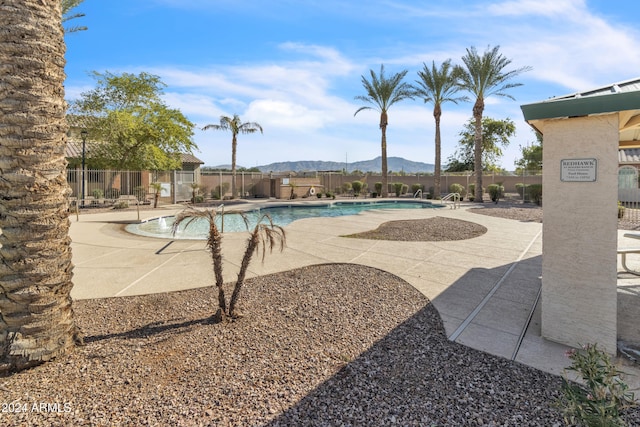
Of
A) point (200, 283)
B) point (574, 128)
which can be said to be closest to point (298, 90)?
point (200, 283)

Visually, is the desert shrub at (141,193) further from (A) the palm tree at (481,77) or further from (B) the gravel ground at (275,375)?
(A) the palm tree at (481,77)

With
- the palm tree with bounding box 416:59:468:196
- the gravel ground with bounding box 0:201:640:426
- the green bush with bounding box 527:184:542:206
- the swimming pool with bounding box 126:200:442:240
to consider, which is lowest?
the gravel ground with bounding box 0:201:640:426

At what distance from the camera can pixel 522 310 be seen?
13.1 feet

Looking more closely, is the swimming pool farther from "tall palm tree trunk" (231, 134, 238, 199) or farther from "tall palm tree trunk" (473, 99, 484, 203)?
"tall palm tree trunk" (231, 134, 238, 199)

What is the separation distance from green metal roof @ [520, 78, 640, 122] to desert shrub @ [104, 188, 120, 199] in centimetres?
2203

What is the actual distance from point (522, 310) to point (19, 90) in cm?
530

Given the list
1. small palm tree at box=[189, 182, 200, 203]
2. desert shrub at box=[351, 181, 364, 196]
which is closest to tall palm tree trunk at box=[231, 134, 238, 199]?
small palm tree at box=[189, 182, 200, 203]

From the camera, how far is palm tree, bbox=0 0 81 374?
251 cm

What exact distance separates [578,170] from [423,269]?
114 inches

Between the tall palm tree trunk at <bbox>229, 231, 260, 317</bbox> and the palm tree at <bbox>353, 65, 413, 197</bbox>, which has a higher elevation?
the palm tree at <bbox>353, 65, 413, 197</bbox>

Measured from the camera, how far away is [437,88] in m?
23.7

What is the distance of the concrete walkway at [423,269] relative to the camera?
3473 millimetres

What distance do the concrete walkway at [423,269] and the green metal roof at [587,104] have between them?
217cm

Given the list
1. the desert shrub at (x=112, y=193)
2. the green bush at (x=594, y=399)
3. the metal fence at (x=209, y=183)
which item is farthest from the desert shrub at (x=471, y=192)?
the green bush at (x=594, y=399)
